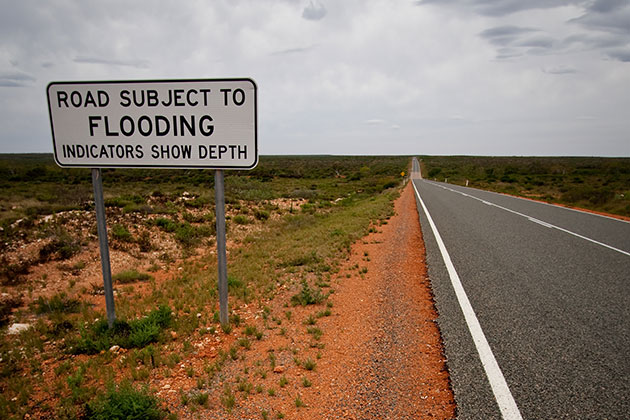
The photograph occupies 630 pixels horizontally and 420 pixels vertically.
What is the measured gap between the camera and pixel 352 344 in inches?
143

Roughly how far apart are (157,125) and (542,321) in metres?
5.32

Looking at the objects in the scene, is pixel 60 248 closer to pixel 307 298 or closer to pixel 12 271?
pixel 12 271

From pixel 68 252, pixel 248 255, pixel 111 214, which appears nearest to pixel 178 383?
pixel 248 255

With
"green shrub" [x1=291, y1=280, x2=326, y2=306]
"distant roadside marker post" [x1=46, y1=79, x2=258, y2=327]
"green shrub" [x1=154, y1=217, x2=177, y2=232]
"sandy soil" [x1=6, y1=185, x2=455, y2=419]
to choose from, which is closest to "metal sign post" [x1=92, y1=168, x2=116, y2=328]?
"distant roadside marker post" [x1=46, y1=79, x2=258, y2=327]

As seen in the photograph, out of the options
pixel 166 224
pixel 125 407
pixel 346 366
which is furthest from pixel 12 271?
pixel 346 366

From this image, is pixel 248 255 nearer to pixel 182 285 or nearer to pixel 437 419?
pixel 182 285

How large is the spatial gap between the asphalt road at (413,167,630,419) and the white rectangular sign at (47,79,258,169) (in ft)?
10.4

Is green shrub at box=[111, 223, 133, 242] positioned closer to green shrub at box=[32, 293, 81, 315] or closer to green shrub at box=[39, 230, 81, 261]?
green shrub at box=[39, 230, 81, 261]

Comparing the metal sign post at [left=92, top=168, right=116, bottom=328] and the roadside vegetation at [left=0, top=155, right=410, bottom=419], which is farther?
the metal sign post at [left=92, top=168, right=116, bottom=328]

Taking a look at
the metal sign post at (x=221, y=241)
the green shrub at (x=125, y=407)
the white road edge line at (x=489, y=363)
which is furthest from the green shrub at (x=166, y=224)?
the white road edge line at (x=489, y=363)

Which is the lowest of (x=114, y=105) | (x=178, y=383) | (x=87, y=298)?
(x=87, y=298)

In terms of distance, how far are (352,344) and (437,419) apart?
1.27 metres

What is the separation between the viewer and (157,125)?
12.6 feet

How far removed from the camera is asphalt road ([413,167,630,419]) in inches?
105
